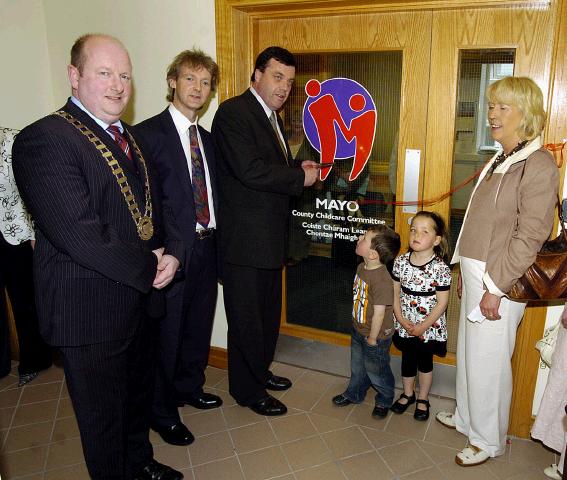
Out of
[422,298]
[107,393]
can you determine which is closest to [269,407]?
[422,298]

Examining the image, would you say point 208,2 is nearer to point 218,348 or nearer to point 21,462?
point 218,348

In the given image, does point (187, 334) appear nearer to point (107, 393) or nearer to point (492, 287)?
point (107, 393)

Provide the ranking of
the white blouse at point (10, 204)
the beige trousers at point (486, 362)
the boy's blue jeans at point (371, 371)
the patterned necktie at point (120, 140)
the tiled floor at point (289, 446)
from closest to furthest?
the patterned necktie at point (120, 140), the beige trousers at point (486, 362), the tiled floor at point (289, 446), the boy's blue jeans at point (371, 371), the white blouse at point (10, 204)

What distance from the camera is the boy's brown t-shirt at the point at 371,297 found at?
97.0 inches

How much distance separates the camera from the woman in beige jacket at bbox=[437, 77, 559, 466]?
1932 millimetres

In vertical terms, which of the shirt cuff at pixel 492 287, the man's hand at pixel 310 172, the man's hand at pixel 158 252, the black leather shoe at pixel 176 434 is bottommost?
the black leather shoe at pixel 176 434

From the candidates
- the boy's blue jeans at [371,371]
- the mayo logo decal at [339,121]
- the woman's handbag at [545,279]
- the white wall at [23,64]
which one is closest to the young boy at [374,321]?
the boy's blue jeans at [371,371]

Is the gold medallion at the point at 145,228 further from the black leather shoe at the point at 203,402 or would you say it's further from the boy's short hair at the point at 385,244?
the black leather shoe at the point at 203,402

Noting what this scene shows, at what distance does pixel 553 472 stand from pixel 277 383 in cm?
140

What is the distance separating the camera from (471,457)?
2.27 m

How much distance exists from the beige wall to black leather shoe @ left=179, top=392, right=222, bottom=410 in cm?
44

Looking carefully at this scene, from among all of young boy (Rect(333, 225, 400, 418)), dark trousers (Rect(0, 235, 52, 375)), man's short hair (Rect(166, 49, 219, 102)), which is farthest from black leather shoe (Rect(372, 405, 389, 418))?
dark trousers (Rect(0, 235, 52, 375))

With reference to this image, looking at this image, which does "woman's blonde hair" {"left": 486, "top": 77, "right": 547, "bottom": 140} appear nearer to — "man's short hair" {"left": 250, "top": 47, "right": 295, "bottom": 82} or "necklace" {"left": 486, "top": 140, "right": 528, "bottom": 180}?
"necklace" {"left": 486, "top": 140, "right": 528, "bottom": 180}

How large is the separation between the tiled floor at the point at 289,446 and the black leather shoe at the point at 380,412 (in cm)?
3
